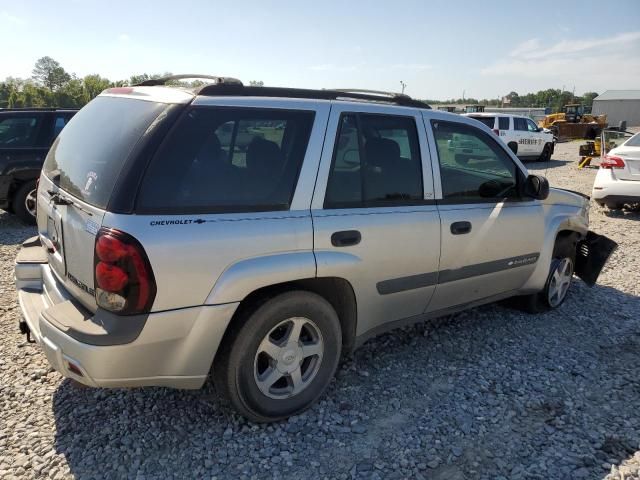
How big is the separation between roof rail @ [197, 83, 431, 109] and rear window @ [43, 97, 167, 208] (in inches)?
12.8

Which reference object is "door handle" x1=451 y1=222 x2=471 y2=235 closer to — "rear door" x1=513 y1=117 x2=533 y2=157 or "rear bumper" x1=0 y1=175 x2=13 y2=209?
"rear bumper" x1=0 y1=175 x2=13 y2=209

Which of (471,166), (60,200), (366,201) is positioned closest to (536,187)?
(471,166)

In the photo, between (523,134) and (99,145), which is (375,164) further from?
(523,134)

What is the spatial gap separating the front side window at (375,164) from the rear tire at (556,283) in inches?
79.1

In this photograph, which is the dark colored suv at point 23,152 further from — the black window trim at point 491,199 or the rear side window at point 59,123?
the black window trim at point 491,199

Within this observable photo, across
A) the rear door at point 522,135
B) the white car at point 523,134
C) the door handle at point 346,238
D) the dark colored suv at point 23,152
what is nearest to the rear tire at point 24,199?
the dark colored suv at point 23,152

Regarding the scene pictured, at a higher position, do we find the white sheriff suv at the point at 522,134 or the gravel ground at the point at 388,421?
the white sheriff suv at the point at 522,134

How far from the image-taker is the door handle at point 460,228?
339 cm

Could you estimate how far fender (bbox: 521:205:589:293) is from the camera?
4203 millimetres

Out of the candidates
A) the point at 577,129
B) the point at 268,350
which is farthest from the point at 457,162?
the point at 577,129

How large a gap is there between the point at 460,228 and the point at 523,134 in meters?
16.5

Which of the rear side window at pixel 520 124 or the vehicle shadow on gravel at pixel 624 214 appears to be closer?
the vehicle shadow on gravel at pixel 624 214

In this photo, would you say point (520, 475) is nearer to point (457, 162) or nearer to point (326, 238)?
point (326, 238)

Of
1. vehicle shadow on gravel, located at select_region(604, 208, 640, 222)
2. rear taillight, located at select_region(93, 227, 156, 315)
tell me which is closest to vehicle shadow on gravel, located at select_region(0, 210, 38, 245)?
rear taillight, located at select_region(93, 227, 156, 315)
